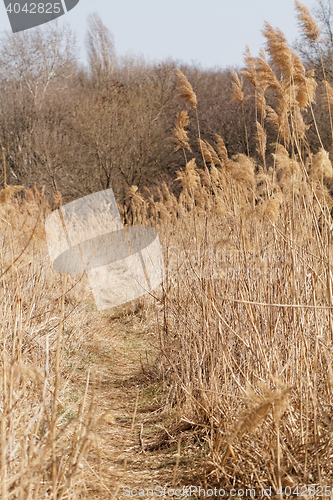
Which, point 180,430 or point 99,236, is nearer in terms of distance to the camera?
point 180,430

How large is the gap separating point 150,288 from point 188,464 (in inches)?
116

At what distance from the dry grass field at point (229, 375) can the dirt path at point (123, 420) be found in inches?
0.4

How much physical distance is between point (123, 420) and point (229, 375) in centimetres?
80

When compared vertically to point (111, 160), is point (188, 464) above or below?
below

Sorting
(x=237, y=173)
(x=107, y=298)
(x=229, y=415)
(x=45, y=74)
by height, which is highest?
(x=45, y=74)

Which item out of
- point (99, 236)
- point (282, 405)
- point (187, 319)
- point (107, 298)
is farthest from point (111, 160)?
point (282, 405)

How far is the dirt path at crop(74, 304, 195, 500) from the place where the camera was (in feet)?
5.24

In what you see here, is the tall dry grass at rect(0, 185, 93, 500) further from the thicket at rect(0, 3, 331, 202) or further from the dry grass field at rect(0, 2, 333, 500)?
the thicket at rect(0, 3, 331, 202)

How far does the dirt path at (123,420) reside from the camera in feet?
5.24

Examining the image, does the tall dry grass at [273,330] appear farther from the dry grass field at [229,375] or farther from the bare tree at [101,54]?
the bare tree at [101,54]

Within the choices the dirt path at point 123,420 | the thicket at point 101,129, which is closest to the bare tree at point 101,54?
the thicket at point 101,129

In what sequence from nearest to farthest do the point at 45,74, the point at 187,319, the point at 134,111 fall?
1. the point at 187,319
2. the point at 134,111
3. the point at 45,74

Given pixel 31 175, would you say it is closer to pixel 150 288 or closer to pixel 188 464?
pixel 150 288

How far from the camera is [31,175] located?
39.4 ft
